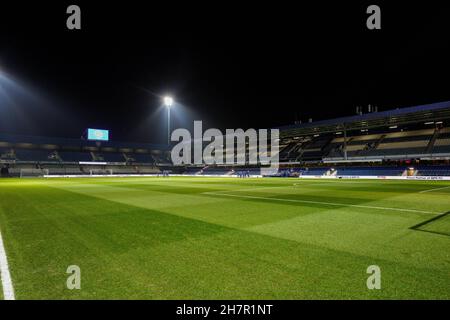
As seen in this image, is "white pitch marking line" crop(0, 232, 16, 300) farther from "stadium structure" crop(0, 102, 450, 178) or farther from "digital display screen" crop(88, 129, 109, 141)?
"digital display screen" crop(88, 129, 109, 141)

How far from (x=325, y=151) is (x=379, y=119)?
46.1 ft

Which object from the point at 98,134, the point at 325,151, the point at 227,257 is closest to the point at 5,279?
Result: the point at 227,257

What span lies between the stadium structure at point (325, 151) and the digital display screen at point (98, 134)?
13.3 ft

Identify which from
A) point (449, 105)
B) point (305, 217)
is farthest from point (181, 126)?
point (305, 217)

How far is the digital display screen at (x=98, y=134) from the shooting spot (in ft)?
234

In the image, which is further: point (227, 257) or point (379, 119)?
point (379, 119)

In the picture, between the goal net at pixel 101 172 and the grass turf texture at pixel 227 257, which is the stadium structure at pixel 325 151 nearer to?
the goal net at pixel 101 172

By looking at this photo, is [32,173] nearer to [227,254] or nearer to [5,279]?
[5,279]

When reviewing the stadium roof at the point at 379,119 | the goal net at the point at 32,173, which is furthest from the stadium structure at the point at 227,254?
the goal net at the point at 32,173

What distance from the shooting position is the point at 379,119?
153 feet

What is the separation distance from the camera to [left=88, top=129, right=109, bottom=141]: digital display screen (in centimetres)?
7125

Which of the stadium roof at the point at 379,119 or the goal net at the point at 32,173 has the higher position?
the stadium roof at the point at 379,119
